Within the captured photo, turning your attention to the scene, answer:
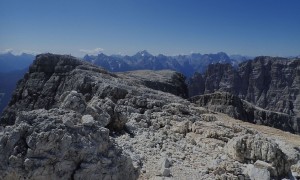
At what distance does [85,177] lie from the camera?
1173 cm

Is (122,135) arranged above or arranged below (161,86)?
above

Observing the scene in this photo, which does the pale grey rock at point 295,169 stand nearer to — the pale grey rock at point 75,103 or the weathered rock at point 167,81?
the pale grey rock at point 75,103

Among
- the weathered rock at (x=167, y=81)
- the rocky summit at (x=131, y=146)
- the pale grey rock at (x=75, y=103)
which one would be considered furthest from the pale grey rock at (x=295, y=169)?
the weathered rock at (x=167, y=81)

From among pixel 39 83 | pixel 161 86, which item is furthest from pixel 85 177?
pixel 161 86

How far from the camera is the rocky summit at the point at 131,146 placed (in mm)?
11578

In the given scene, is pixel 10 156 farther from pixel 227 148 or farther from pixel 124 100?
pixel 124 100

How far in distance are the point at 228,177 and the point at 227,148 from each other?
3.67 metres

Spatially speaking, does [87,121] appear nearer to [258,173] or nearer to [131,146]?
[131,146]

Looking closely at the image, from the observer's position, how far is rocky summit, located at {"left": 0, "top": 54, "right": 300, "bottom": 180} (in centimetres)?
1158

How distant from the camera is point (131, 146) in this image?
1794 centimetres

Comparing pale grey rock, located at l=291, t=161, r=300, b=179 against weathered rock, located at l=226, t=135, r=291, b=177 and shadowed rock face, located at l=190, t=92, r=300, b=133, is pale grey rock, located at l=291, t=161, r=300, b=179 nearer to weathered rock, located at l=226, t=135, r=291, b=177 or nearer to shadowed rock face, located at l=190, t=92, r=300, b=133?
weathered rock, located at l=226, t=135, r=291, b=177

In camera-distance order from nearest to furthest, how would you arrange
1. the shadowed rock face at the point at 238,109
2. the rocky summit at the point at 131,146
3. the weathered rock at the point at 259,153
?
1. the rocky summit at the point at 131,146
2. the weathered rock at the point at 259,153
3. the shadowed rock face at the point at 238,109

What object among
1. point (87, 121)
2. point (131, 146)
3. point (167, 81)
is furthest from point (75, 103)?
point (167, 81)

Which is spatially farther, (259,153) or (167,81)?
(167,81)
